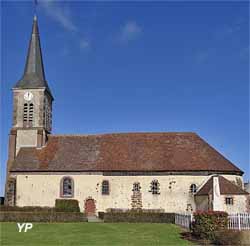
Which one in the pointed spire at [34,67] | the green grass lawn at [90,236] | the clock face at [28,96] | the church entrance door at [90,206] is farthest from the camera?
the pointed spire at [34,67]

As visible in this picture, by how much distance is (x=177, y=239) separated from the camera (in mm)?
20844

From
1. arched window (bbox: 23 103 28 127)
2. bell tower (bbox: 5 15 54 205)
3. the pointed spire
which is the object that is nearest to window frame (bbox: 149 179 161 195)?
bell tower (bbox: 5 15 54 205)

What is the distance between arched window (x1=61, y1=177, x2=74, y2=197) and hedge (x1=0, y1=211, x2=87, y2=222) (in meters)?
5.86

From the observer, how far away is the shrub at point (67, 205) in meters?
34.1

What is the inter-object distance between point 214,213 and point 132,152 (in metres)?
17.4

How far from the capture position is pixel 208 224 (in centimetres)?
2078

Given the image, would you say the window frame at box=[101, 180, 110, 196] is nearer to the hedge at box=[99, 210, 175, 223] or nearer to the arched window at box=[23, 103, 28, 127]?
the hedge at box=[99, 210, 175, 223]

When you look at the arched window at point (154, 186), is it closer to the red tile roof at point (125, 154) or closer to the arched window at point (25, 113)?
the red tile roof at point (125, 154)

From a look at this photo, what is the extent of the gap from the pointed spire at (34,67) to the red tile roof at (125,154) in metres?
6.16

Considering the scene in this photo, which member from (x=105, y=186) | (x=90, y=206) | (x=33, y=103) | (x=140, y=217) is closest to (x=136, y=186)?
(x=105, y=186)

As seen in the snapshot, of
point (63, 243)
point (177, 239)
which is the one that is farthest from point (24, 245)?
point (177, 239)

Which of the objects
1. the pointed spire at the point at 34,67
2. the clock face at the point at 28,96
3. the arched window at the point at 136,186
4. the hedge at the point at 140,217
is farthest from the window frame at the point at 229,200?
the clock face at the point at 28,96

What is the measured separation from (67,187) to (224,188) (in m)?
14.3

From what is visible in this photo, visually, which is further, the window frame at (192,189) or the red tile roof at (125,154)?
the red tile roof at (125,154)
